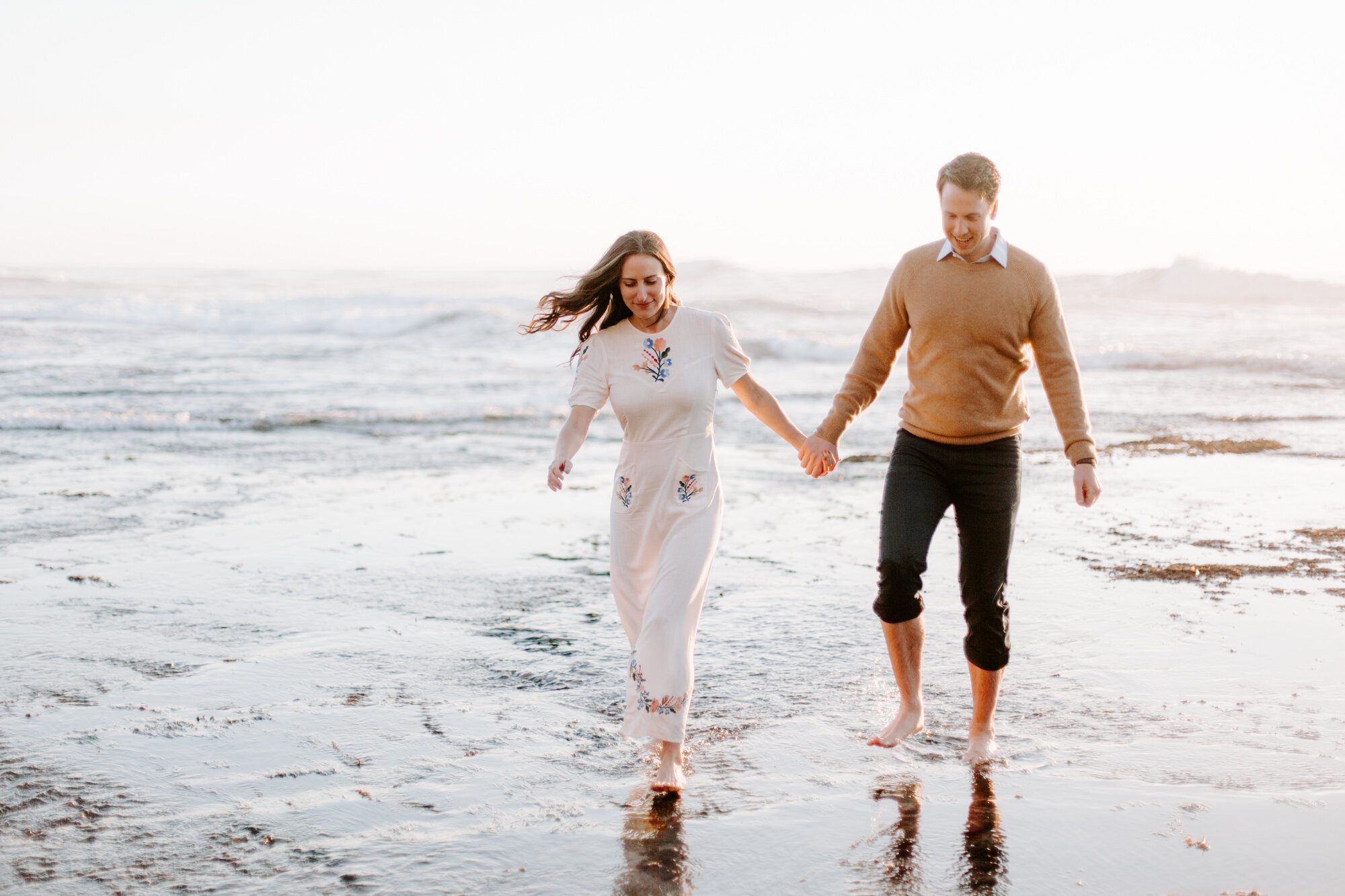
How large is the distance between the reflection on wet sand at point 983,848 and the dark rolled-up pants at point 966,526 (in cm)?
52

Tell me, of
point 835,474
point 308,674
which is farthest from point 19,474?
point 835,474

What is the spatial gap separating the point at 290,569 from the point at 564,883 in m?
4.07

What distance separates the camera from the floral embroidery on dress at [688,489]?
160 inches

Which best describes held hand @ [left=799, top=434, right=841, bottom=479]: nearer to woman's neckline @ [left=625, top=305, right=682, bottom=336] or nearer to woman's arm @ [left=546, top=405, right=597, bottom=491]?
woman's neckline @ [left=625, top=305, right=682, bottom=336]

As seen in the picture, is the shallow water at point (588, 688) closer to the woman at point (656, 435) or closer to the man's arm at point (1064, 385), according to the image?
the woman at point (656, 435)

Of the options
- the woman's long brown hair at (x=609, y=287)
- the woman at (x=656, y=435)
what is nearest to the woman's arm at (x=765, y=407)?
the woman at (x=656, y=435)

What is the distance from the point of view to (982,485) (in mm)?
4051

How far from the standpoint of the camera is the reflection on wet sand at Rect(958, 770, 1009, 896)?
324 centimetres

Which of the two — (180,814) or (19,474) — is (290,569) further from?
(19,474)

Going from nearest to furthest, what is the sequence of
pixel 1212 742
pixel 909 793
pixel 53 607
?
pixel 909 793
pixel 1212 742
pixel 53 607

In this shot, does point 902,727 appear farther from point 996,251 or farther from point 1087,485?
point 996,251

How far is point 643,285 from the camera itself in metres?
4.06

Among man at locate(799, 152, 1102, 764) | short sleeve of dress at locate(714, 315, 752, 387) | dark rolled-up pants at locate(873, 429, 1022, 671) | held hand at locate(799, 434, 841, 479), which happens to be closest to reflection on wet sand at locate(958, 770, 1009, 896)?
man at locate(799, 152, 1102, 764)

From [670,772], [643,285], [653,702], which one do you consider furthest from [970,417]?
[670,772]
